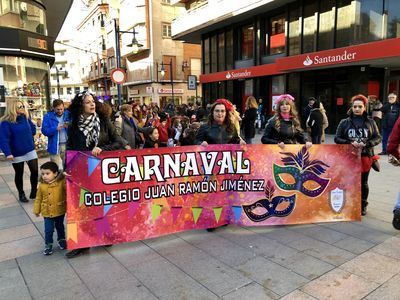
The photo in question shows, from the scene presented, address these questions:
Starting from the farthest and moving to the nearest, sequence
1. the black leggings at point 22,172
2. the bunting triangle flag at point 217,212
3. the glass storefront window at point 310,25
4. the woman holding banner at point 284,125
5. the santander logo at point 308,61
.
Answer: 1. the glass storefront window at point 310,25
2. the santander logo at point 308,61
3. the black leggings at point 22,172
4. the woman holding banner at point 284,125
5. the bunting triangle flag at point 217,212

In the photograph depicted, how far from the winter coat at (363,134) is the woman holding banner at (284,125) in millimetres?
636

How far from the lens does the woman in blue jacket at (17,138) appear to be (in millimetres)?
5434

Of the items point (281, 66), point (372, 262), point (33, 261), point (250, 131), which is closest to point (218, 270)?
point (372, 262)

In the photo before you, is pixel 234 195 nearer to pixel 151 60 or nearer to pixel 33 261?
pixel 33 261

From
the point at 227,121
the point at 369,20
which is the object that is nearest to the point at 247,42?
the point at 369,20

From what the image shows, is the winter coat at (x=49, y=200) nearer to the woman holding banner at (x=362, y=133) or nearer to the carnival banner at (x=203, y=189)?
the carnival banner at (x=203, y=189)

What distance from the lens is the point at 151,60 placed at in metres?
35.5

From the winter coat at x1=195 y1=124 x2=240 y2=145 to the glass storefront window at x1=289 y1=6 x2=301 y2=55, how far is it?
46.8 feet

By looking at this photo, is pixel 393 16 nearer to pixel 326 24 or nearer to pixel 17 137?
pixel 326 24

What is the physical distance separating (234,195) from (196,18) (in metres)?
21.3

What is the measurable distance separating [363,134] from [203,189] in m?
2.45

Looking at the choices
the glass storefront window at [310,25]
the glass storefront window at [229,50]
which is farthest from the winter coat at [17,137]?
the glass storefront window at [229,50]

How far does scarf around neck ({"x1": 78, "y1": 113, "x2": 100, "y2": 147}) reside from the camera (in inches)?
154

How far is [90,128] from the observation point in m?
3.94
